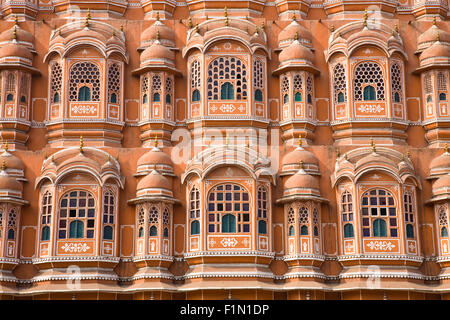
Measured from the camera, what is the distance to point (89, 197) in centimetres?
2958

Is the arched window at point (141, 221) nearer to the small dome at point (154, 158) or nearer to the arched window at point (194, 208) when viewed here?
the arched window at point (194, 208)

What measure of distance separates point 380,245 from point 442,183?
3386 millimetres

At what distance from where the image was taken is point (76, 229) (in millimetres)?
29219

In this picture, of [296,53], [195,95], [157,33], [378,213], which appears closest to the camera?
[378,213]

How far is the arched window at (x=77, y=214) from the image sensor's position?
2917 cm

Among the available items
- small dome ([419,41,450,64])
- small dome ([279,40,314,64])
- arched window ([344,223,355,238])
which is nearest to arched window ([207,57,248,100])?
small dome ([279,40,314,64])

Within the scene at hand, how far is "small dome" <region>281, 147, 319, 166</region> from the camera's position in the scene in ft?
99.2

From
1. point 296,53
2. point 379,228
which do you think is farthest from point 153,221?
point 296,53

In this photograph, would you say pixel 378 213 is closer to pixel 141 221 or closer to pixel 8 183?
pixel 141 221

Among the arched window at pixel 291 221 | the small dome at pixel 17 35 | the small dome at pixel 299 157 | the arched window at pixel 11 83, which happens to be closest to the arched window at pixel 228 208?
the arched window at pixel 291 221

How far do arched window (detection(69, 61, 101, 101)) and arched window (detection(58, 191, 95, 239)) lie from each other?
14.3ft

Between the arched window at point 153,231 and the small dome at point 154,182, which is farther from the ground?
the small dome at point 154,182

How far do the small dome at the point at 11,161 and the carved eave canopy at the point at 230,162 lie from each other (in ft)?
20.5

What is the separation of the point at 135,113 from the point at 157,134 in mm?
1387
